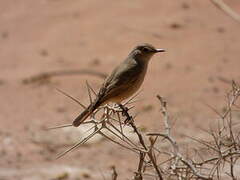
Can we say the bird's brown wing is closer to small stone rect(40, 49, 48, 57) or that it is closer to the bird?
the bird

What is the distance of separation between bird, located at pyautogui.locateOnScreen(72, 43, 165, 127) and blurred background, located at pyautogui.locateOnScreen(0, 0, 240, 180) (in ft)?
5.93

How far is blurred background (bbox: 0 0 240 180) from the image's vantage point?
29.0 feet

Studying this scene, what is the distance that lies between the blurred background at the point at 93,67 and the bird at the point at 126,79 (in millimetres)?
1808

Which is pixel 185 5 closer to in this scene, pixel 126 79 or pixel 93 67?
pixel 93 67

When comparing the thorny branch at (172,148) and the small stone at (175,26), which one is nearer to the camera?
the thorny branch at (172,148)

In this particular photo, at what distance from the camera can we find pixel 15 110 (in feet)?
34.4

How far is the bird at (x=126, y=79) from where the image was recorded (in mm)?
5473

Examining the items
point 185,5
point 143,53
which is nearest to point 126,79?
point 143,53

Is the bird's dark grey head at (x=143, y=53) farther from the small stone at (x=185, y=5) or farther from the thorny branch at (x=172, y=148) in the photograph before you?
the small stone at (x=185, y=5)

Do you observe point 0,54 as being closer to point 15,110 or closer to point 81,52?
point 81,52

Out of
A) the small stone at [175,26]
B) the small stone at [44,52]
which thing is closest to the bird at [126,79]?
the small stone at [44,52]

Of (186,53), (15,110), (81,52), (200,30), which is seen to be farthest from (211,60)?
(15,110)

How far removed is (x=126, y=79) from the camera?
18.6ft

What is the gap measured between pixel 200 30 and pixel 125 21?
1707 mm
